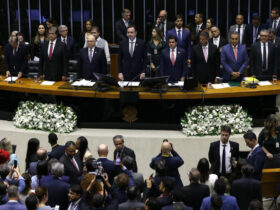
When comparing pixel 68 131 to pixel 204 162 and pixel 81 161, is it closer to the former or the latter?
pixel 81 161

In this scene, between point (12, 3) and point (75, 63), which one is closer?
point (75, 63)

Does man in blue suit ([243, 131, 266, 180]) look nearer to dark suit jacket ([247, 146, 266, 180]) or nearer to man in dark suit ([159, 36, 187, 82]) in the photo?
dark suit jacket ([247, 146, 266, 180])

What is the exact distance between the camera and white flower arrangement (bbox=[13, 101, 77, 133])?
10.5m

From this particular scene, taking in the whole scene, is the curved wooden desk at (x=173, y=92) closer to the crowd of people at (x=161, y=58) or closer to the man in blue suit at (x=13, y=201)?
the crowd of people at (x=161, y=58)

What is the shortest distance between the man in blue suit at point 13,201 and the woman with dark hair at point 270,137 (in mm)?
3558

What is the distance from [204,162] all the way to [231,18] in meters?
8.27

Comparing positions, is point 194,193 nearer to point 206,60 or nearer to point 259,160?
point 259,160

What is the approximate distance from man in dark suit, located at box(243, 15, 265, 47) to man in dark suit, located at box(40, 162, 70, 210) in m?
7.26

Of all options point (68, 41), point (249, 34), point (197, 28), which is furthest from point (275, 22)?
point (68, 41)

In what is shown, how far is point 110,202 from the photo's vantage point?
7078 millimetres

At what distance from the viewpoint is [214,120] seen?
1029 cm

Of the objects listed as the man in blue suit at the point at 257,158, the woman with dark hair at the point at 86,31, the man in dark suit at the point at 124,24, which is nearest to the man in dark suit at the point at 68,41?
the woman with dark hair at the point at 86,31

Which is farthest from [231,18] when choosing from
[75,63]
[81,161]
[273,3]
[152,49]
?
[81,161]

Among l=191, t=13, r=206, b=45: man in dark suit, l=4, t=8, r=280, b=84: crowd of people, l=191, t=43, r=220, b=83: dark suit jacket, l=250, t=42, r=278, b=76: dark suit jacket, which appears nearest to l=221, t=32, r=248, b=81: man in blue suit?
l=4, t=8, r=280, b=84: crowd of people
